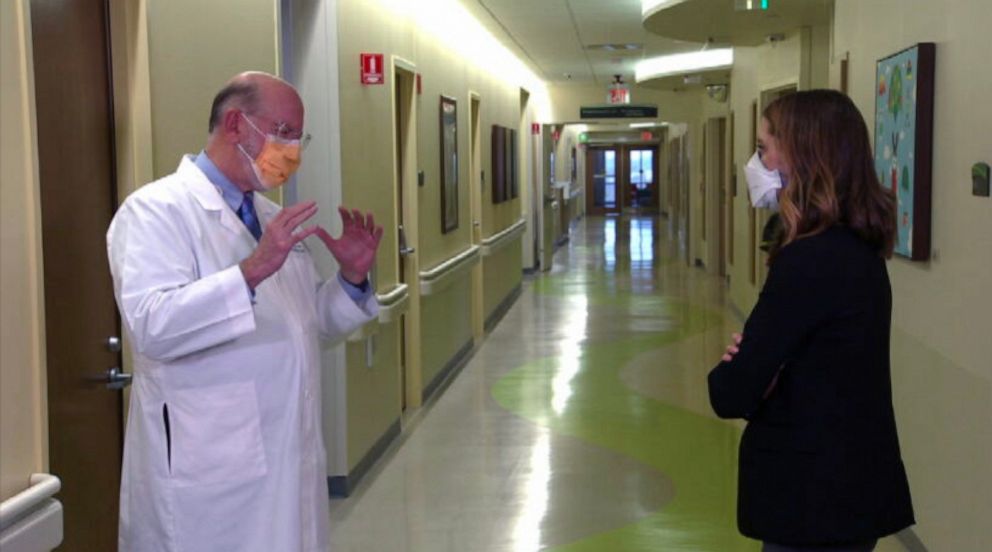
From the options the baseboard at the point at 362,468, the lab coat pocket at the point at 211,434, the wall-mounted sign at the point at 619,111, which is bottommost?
the baseboard at the point at 362,468

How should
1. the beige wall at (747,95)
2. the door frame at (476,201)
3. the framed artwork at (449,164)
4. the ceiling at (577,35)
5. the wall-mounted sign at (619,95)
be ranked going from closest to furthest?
the framed artwork at (449,164) < the beige wall at (747,95) < the ceiling at (577,35) < the door frame at (476,201) < the wall-mounted sign at (619,95)

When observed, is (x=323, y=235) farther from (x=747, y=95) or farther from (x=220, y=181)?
(x=747, y=95)

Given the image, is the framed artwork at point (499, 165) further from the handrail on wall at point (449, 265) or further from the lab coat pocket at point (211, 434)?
the lab coat pocket at point (211, 434)

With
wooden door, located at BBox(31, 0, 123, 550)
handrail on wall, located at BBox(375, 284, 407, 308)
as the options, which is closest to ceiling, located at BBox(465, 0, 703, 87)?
handrail on wall, located at BBox(375, 284, 407, 308)

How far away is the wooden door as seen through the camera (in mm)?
2814

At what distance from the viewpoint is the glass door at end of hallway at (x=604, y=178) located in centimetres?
3572

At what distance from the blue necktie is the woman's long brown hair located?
1157 mm

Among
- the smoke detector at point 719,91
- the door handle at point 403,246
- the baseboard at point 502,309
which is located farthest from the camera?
the smoke detector at point 719,91

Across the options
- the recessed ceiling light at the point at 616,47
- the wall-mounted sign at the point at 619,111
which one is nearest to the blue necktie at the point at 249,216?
the recessed ceiling light at the point at 616,47

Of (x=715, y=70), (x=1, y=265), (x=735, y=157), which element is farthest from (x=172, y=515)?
(x=715, y=70)

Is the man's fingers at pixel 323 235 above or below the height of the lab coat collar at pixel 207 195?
below

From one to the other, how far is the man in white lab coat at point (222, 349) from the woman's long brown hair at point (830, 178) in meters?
0.98

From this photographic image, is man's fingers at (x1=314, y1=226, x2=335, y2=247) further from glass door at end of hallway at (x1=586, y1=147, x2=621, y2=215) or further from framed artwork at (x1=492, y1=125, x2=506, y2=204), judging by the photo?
glass door at end of hallway at (x1=586, y1=147, x2=621, y2=215)

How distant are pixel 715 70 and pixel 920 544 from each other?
9.16 meters
